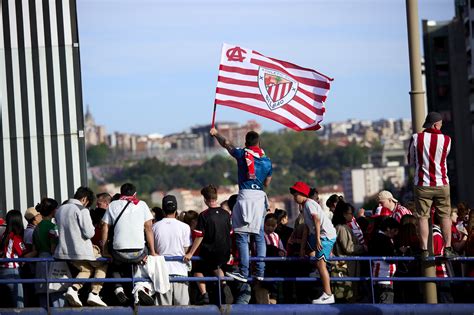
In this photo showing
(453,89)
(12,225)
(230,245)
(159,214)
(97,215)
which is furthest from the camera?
(453,89)

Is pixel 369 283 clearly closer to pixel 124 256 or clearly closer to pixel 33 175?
pixel 124 256

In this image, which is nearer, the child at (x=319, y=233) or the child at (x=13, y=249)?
the child at (x=319, y=233)

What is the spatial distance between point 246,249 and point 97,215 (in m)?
2.28

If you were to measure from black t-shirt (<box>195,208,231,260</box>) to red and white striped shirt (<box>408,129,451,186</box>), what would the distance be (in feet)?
8.06

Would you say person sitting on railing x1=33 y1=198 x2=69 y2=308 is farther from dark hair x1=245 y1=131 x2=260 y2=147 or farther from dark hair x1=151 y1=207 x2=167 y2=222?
dark hair x1=245 y1=131 x2=260 y2=147

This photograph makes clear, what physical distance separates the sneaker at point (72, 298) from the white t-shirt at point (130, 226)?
2.65ft

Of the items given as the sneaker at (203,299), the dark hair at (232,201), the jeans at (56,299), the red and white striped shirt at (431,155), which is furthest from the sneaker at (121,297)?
the red and white striped shirt at (431,155)

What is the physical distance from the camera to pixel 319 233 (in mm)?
14555

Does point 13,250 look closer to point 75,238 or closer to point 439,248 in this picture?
point 75,238

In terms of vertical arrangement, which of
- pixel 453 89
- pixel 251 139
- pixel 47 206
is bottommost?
pixel 47 206

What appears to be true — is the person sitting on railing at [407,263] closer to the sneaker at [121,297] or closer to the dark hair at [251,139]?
the dark hair at [251,139]

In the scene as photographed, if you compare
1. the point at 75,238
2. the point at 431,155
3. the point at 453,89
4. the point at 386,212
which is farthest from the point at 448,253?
the point at 453,89

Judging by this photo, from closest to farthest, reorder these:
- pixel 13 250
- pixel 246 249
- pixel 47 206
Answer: pixel 246 249, pixel 47 206, pixel 13 250

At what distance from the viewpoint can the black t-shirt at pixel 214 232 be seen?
1484 cm
